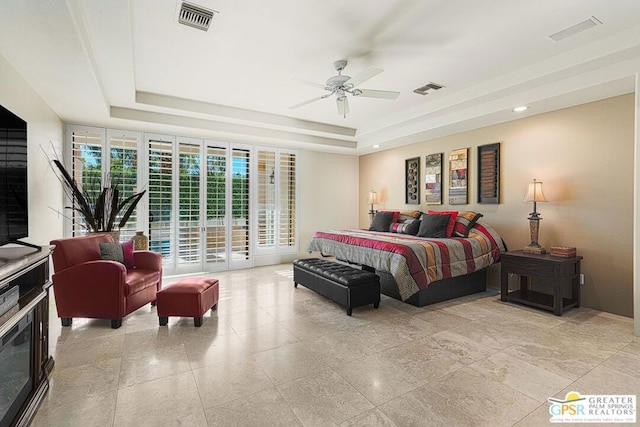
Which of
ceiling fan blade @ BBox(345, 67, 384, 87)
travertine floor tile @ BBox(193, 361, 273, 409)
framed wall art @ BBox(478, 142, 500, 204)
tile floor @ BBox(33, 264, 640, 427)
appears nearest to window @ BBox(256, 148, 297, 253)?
tile floor @ BBox(33, 264, 640, 427)

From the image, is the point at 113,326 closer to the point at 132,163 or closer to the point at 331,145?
the point at 132,163

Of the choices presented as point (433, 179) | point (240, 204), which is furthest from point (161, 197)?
point (433, 179)

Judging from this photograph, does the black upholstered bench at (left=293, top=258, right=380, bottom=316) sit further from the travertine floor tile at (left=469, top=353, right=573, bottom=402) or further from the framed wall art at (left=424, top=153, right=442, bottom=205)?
the framed wall art at (left=424, top=153, right=442, bottom=205)

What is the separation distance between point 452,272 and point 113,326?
4025 millimetres

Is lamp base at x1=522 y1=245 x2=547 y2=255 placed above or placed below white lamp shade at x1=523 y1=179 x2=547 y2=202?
below

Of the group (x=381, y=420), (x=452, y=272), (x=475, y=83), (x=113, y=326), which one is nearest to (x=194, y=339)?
(x=113, y=326)

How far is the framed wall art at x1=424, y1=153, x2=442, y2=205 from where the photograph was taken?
5.77 metres

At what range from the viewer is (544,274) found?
3717 millimetres

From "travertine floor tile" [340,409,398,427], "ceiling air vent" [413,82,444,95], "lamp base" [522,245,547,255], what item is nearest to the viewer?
"travertine floor tile" [340,409,398,427]

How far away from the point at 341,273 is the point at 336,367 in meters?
1.49

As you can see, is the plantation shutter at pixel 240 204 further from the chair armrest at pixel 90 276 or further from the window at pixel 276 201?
the chair armrest at pixel 90 276

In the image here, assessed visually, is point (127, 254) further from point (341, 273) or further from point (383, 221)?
point (383, 221)

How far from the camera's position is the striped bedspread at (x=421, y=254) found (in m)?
3.71

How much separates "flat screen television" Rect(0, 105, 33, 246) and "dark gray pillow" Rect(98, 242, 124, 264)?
49.1 inches
